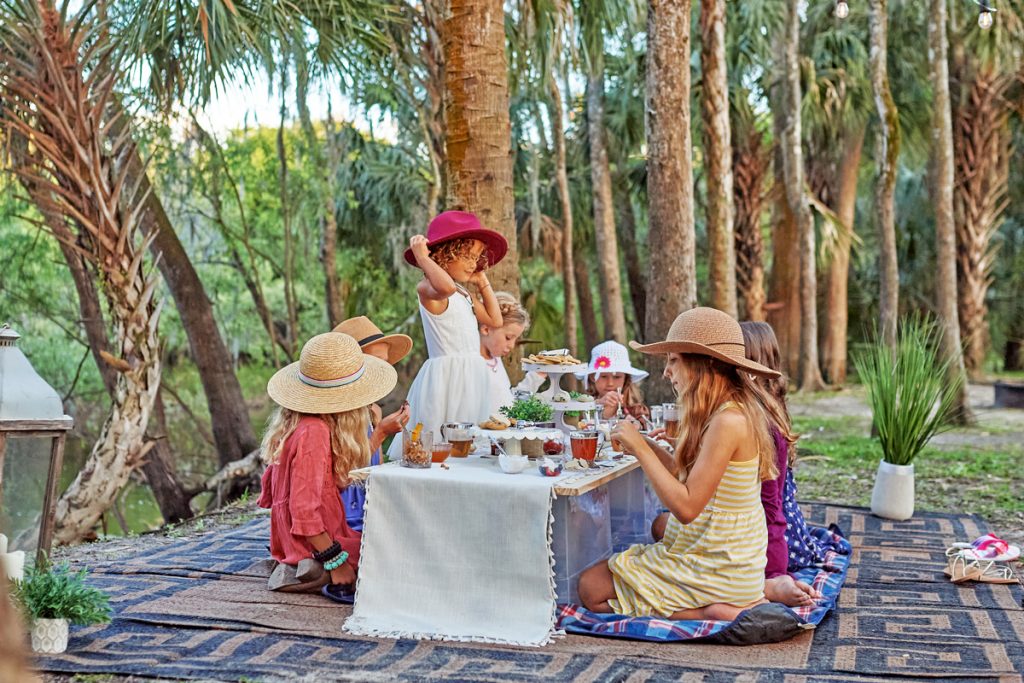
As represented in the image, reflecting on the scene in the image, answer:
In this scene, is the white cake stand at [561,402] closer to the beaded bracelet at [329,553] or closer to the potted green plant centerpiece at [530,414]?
the potted green plant centerpiece at [530,414]

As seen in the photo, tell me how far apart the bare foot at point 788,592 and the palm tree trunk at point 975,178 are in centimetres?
1296

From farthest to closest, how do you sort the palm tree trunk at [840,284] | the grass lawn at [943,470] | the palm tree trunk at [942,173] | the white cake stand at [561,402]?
the palm tree trunk at [840,284]
the palm tree trunk at [942,173]
the grass lawn at [943,470]
the white cake stand at [561,402]

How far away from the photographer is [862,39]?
17688 millimetres

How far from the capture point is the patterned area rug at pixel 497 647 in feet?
12.3

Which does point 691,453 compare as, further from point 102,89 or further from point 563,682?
point 102,89

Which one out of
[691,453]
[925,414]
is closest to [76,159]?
[691,453]

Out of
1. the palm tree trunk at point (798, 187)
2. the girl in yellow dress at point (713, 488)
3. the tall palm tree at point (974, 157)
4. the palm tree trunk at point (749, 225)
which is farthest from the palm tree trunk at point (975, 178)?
the girl in yellow dress at point (713, 488)

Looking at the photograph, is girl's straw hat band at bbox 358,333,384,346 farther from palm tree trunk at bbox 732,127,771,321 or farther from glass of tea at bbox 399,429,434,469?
palm tree trunk at bbox 732,127,771,321

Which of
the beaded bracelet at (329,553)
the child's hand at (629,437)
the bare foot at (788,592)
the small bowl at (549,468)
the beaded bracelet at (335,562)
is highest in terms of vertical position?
the child's hand at (629,437)

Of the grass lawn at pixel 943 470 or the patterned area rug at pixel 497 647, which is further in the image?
the grass lawn at pixel 943 470

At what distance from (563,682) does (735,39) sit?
14362 mm

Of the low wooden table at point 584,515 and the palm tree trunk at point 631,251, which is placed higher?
the palm tree trunk at point 631,251

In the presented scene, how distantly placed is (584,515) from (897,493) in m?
3.24

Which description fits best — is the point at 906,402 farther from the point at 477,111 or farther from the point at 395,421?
the point at 395,421
